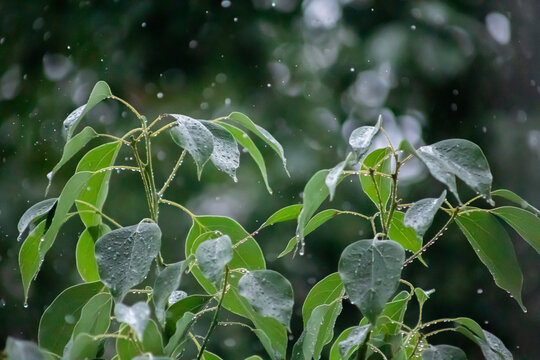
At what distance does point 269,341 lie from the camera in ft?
1.47

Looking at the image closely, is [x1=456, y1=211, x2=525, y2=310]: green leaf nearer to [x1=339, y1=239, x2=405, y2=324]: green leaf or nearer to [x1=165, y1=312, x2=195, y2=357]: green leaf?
[x1=339, y1=239, x2=405, y2=324]: green leaf

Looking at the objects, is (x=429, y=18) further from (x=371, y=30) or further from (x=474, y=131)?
(x=474, y=131)

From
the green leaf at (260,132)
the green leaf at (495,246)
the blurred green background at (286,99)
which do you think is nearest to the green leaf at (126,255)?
the green leaf at (260,132)

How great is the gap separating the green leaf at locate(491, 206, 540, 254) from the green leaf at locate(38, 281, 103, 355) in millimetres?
293

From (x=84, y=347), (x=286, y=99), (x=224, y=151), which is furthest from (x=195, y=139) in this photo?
(x=286, y=99)

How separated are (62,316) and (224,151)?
0.17 metres

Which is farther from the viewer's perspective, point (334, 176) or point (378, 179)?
point (378, 179)

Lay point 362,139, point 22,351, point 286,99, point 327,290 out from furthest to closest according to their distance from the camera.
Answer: point 286,99 → point 327,290 → point 362,139 → point 22,351

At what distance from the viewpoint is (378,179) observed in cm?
52

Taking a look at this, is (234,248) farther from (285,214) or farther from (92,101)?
(92,101)

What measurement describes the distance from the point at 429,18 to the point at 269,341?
1.83 m

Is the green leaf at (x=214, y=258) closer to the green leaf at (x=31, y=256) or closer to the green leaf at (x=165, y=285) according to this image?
the green leaf at (x=165, y=285)

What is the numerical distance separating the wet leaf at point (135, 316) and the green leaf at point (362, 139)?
0.50 ft

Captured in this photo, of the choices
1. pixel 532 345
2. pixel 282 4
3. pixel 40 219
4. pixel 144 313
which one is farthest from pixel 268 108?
pixel 144 313
